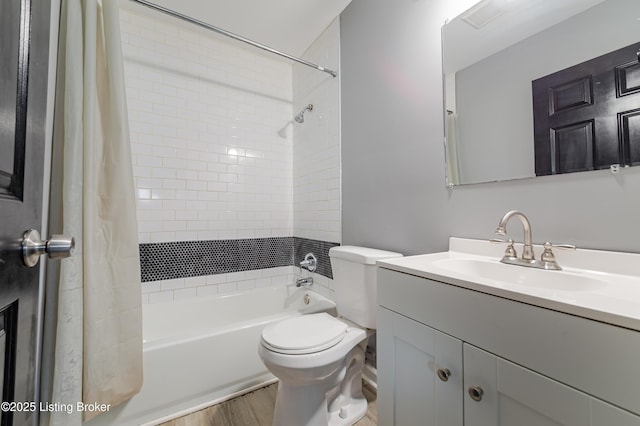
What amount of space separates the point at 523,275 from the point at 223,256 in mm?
1968

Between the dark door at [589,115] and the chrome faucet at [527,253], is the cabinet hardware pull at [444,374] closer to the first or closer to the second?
the chrome faucet at [527,253]

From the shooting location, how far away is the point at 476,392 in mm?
661

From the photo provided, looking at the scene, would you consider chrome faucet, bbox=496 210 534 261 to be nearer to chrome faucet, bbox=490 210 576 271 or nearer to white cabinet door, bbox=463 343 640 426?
chrome faucet, bbox=490 210 576 271

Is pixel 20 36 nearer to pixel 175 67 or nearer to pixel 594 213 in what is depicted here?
pixel 594 213

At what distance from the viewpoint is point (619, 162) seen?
2.49ft

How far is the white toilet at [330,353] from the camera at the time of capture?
1.08 m

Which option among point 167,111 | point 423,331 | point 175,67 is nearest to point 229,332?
point 423,331

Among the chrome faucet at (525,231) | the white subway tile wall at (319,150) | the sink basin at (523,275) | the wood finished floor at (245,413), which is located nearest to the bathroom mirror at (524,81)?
the chrome faucet at (525,231)

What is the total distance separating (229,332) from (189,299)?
70 centimetres

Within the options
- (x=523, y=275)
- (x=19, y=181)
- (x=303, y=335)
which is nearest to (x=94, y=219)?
(x=19, y=181)

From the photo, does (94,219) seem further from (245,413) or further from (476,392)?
(476,392)

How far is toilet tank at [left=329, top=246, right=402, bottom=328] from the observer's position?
1.30m

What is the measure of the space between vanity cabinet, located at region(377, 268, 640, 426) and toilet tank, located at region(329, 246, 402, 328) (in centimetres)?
33

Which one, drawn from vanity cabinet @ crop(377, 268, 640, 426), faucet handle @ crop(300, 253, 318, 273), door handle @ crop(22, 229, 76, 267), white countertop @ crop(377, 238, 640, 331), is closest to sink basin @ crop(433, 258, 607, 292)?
white countertop @ crop(377, 238, 640, 331)
